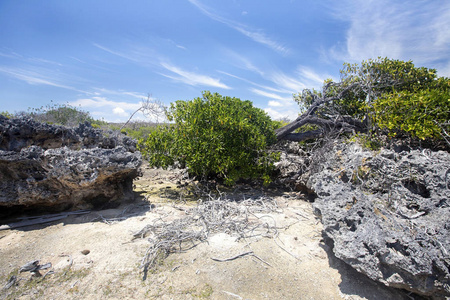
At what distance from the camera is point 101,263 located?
3.74m

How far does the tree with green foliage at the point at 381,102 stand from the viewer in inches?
204

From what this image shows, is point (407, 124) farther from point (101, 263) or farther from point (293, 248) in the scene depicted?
point (101, 263)

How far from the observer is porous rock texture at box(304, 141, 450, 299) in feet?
9.25

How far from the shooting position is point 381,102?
229 inches

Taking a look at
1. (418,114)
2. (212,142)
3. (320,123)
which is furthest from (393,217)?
(320,123)

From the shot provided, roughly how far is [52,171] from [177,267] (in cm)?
366

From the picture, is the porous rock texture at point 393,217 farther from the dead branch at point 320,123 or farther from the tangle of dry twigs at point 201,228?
the dead branch at point 320,123

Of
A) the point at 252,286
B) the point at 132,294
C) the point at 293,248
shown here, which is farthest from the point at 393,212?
the point at 132,294

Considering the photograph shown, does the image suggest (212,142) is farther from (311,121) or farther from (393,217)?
(393,217)

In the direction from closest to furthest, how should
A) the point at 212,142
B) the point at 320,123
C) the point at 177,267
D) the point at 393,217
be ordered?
the point at 393,217
the point at 177,267
the point at 212,142
the point at 320,123

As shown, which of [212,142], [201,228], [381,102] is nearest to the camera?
[201,228]

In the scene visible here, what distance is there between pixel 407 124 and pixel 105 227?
6707 millimetres

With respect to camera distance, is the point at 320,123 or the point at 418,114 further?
the point at 320,123

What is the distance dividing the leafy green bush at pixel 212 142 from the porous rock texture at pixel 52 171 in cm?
122
